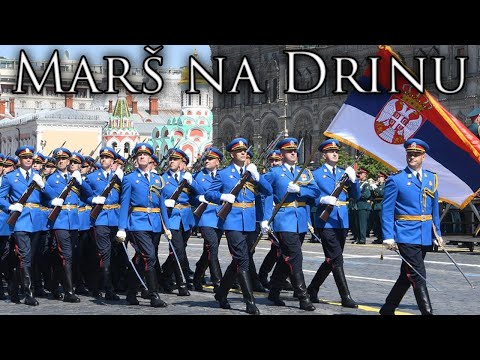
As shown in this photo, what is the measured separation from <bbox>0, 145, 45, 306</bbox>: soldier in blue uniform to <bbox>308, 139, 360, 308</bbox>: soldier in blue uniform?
3.35 metres

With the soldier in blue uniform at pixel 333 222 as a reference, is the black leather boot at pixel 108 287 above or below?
below

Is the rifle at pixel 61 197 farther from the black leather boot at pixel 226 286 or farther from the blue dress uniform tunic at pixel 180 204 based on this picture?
the black leather boot at pixel 226 286

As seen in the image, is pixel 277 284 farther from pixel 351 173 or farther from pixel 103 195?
pixel 103 195

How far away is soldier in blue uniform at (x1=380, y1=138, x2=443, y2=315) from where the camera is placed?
1059 centimetres

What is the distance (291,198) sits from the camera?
12.3 m

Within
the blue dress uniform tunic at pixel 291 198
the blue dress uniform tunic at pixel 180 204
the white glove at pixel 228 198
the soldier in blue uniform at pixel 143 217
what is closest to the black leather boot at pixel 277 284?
the blue dress uniform tunic at pixel 291 198

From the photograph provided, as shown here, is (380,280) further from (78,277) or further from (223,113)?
(223,113)

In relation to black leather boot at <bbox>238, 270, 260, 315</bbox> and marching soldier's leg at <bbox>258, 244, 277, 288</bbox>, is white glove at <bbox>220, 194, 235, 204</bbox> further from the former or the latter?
marching soldier's leg at <bbox>258, 244, 277, 288</bbox>

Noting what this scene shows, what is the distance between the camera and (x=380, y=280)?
1541 cm

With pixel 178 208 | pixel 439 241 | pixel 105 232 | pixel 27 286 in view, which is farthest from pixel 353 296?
pixel 27 286

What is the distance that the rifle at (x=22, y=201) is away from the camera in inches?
511

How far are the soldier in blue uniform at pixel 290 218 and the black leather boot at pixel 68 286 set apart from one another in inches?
93.5
